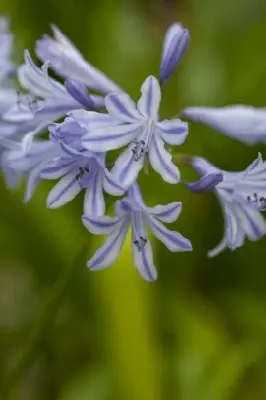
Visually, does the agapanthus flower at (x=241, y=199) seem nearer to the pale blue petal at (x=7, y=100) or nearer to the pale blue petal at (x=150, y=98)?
the pale blue petal at (x=150, y=98)

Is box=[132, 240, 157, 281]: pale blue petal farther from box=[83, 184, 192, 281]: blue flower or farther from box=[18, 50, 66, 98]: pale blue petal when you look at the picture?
box=[18, 50, 66, 98]: pale blue petal

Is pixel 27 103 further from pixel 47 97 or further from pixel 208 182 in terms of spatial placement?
pixel 208 182

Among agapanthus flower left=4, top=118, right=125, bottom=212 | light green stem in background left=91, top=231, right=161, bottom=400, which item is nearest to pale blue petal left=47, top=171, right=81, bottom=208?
agapanthus flower left=4, top=118, right=125, bottom=212

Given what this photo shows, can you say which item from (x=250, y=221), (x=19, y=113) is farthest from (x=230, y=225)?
(x=19, y=113)

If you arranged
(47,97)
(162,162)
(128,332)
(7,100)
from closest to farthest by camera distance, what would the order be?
(162,162)
(47,97)
(7,100)
(128,332)

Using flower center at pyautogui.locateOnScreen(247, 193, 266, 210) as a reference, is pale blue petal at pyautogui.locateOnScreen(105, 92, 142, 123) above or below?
above
